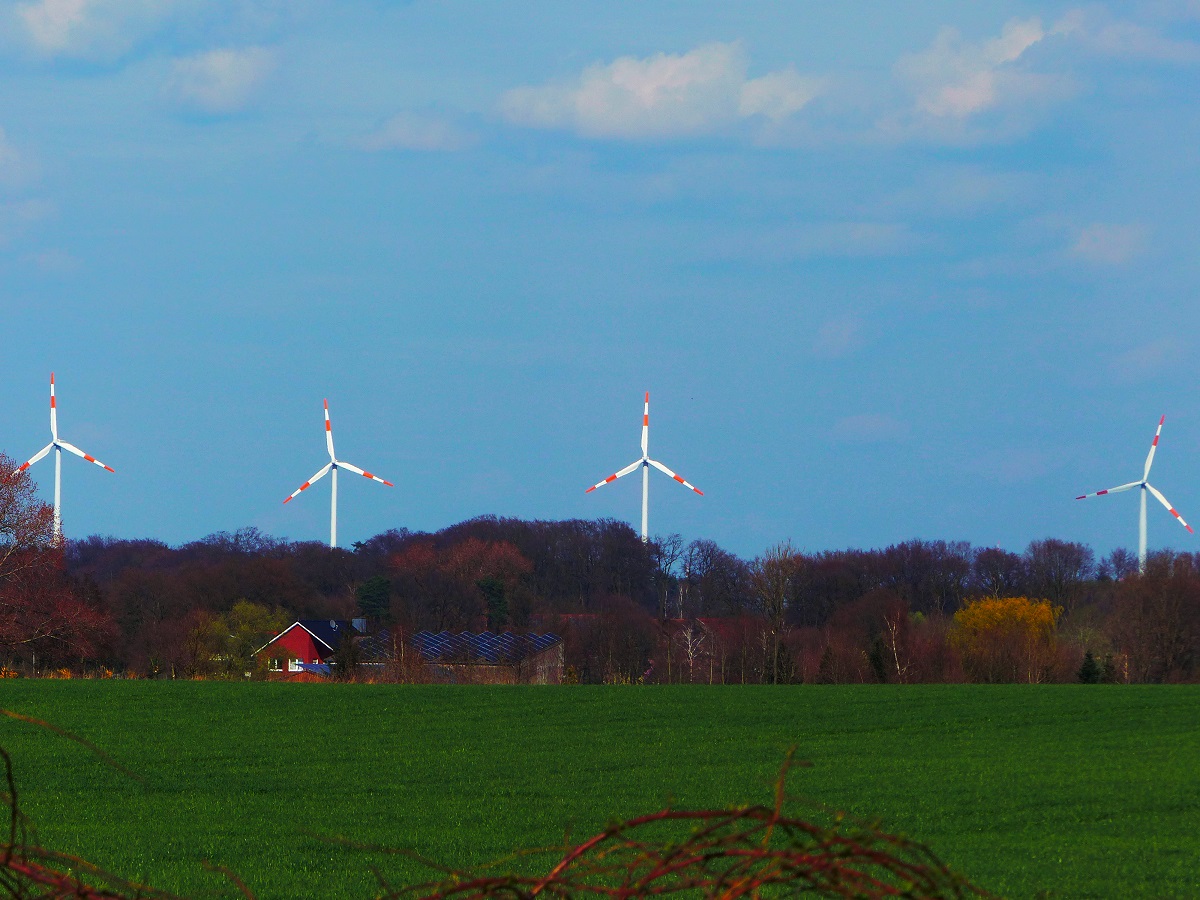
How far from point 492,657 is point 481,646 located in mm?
1321

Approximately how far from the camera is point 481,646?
218ft

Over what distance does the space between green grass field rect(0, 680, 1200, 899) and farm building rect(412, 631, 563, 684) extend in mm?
13986

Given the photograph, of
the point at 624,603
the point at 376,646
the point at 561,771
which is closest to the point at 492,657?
the point at 376,646

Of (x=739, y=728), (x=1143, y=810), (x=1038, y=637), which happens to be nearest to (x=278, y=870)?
(x=1143, y=810)

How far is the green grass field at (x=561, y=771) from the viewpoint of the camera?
51.9ft

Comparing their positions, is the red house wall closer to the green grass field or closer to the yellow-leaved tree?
the green grass field

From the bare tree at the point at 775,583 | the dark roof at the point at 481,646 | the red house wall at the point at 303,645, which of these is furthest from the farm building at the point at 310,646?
the bare tree at the point at 775,583

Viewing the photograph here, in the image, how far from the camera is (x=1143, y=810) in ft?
69.6

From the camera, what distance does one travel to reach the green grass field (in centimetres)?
1581

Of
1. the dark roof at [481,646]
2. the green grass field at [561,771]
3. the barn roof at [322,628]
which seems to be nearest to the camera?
the green grass field at [561,771]

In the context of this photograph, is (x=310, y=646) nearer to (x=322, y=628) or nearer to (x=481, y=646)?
(x=322, y=628)

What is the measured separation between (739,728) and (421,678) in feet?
68.5

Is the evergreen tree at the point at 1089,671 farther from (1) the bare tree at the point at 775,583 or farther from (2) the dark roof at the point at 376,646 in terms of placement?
(2) the dark roof at the point at 376,646

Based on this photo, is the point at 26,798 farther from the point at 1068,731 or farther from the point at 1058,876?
the point at 1068,731
